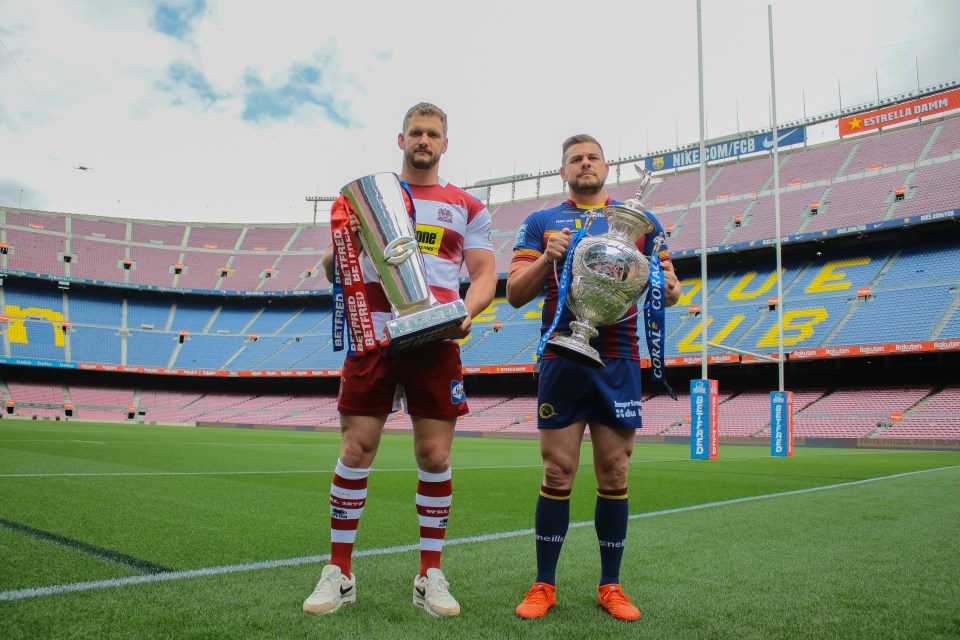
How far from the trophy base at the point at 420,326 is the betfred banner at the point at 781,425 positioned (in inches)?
582

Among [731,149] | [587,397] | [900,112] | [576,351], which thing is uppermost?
[900,112]

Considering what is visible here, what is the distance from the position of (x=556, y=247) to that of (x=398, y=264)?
0.64 m

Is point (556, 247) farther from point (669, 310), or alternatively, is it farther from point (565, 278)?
point (669, 310)

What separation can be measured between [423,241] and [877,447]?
22.0 m

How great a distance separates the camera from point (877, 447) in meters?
20.4

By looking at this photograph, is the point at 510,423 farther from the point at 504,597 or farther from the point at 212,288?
the point at 504,597

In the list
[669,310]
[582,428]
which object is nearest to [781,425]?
[582,428]

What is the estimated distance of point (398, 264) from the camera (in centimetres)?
261

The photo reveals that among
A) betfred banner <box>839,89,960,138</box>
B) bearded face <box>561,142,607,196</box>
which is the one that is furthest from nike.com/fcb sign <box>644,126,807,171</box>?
bearded face <box>561,142,607,196</box>

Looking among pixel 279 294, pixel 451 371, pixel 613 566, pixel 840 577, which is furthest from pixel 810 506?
pixel 279 294

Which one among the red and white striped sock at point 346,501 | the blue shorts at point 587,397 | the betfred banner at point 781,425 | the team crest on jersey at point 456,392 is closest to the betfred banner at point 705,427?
A: the betfred banner at point 781,425

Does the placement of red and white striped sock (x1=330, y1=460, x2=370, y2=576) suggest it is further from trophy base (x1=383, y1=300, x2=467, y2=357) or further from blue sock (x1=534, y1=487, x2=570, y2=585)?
blue sock (x1=534, y1=487, x2=570, y2=585)

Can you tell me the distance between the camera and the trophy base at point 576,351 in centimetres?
254

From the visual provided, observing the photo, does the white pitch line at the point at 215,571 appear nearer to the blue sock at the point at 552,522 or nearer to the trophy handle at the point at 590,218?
the blue sock at the point at 552,522
